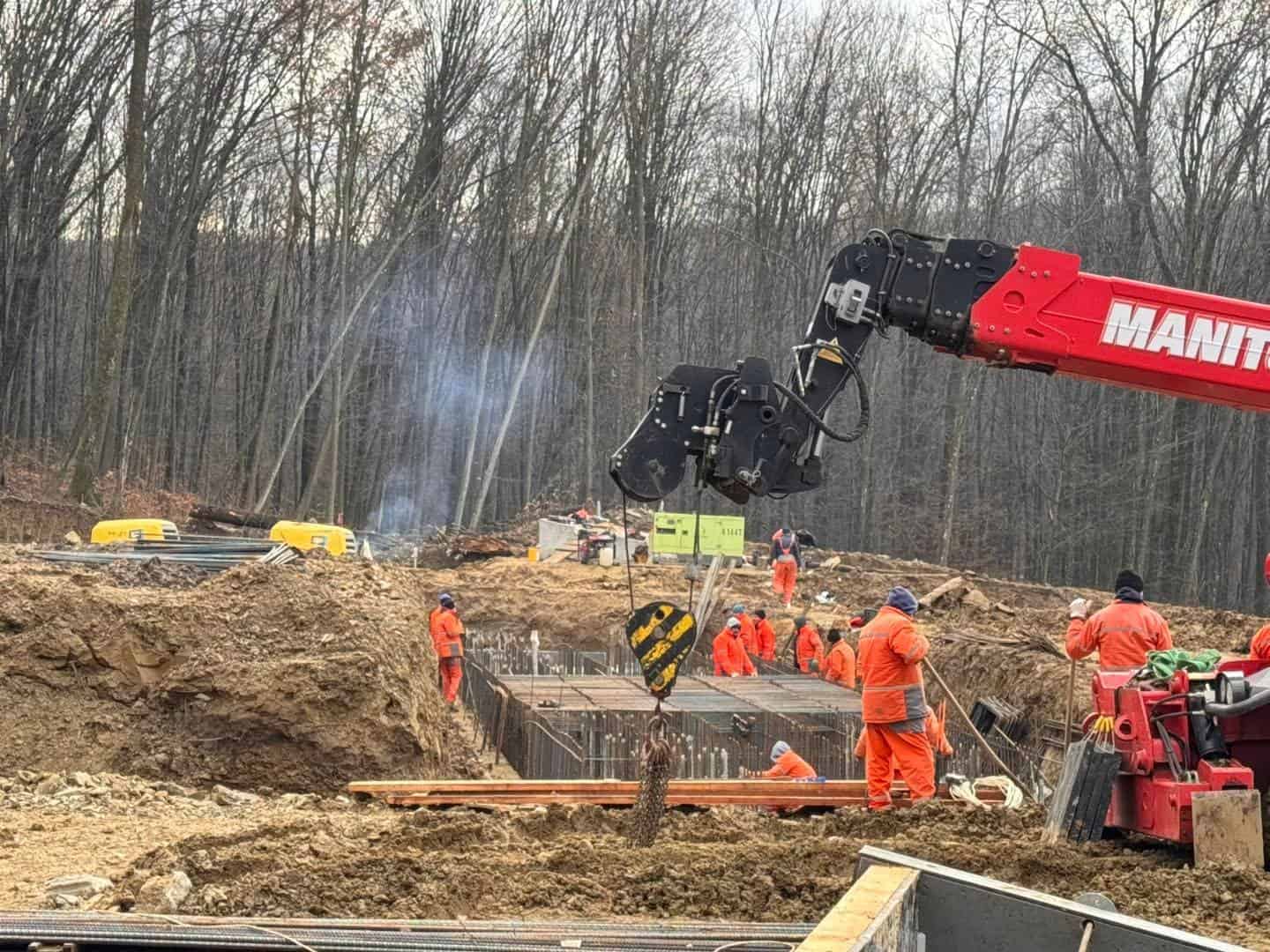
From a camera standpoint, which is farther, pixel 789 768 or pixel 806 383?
pixel 789 768

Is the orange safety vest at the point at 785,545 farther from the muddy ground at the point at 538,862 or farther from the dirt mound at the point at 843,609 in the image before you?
the muddy ground at the point at 538,862

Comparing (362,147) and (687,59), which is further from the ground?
(687,59)

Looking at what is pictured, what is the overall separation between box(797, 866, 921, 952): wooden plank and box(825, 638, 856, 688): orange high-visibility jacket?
13278 mm

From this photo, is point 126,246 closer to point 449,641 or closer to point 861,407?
point 449,641

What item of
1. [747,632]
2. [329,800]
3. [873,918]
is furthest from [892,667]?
[747,632]

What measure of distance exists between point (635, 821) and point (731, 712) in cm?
789

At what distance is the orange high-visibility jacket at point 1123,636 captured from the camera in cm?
995

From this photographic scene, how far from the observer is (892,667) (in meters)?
9.42

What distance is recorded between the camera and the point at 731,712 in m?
15.9

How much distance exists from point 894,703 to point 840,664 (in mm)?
8677

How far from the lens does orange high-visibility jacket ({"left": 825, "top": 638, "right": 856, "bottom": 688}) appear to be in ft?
58.4

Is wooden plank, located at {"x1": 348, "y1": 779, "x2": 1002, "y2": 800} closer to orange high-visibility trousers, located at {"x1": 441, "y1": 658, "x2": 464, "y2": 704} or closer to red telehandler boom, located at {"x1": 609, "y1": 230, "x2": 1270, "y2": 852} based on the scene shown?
red telehandler boom, located at {"x1": 609, "y1": 230, "x2": 1270, "y2": 852}

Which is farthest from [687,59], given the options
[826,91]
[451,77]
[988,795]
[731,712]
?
→ [988,795]

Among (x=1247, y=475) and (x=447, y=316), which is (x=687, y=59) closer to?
(x=447, y=316)
